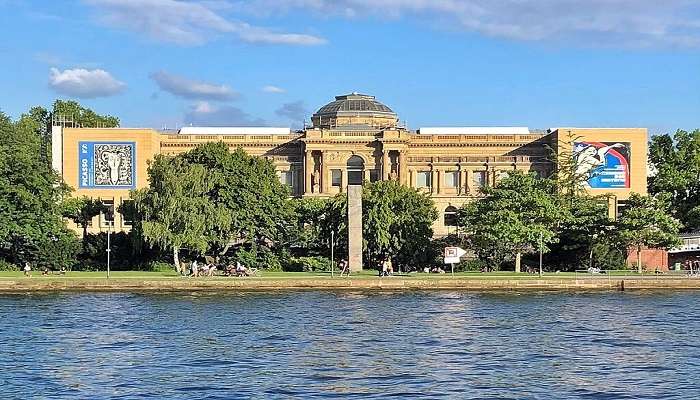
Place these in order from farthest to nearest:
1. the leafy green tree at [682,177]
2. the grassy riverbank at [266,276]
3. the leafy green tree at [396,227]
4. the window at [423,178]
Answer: the window at [423,178], the leafy green tree at [682,177], the leafy green tree at [396,227], the grassy riverbank at [266,276]

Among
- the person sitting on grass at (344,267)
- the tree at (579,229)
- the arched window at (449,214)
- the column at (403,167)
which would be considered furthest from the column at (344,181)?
the person sitting on grass at (344,267)

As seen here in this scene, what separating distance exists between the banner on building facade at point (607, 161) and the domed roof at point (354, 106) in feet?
83.1

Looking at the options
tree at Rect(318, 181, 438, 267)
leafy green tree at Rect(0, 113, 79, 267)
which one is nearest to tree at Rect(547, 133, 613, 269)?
tree at Rect(318, 181, 438, 267)

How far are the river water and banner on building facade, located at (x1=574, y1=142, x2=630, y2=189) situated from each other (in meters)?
48.7

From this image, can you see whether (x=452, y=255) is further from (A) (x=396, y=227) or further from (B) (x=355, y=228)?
(B) (x=355, y=228)

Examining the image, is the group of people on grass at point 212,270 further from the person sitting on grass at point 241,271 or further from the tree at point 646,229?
the tree at point 646,229

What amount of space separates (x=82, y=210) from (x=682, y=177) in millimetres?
55690

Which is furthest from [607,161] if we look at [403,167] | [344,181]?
[344,181]

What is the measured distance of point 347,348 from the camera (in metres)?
38.4

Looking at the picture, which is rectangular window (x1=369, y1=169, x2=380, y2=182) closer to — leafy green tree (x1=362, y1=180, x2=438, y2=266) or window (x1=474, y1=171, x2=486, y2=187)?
window (x1=474, y1=171, x2=486, y2=187)

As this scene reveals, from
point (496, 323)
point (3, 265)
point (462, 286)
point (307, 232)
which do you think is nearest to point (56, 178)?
point (3, 265)

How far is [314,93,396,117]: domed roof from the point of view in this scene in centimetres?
12138

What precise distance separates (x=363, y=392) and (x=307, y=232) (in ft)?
174

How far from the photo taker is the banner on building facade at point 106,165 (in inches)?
4188
